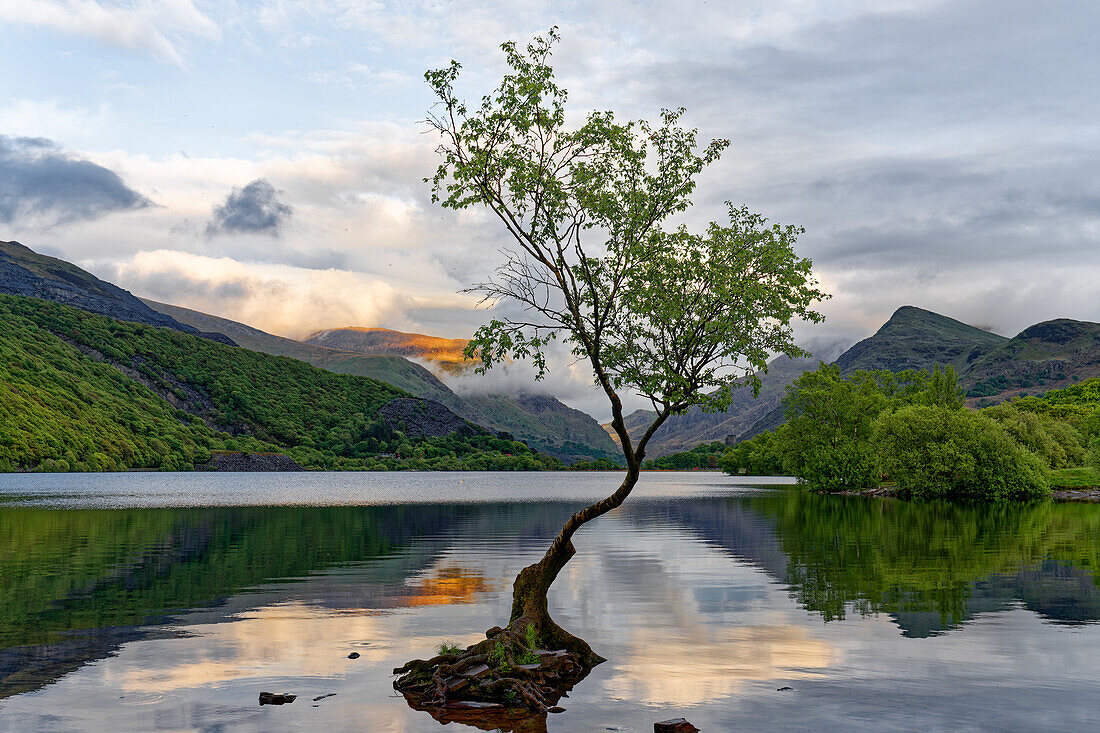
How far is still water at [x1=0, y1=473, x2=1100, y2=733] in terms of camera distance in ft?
67.4

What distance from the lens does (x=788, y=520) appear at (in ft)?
301

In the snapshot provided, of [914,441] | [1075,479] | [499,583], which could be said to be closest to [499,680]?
[499,583]

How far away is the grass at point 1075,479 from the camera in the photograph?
134750 mm

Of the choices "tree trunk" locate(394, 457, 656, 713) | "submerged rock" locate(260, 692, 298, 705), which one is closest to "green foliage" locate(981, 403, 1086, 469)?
"tree trunk" locate(394, 457, 656, 713)

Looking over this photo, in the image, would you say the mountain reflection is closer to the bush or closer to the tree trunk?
the tree trunk

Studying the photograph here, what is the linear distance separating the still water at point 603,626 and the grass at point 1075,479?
77826 millimetres

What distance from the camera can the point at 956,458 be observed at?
417ft

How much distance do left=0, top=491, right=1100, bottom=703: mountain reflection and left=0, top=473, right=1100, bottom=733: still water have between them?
189 millimetres

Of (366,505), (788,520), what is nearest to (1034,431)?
(788,520)

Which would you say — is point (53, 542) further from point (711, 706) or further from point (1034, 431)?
point (1034, 431)

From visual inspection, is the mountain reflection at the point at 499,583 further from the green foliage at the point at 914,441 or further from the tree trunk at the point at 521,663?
the green foliage at the point at 914,441

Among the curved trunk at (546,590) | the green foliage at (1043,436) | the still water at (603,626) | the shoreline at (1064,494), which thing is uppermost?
the green foliage at (1043,436)

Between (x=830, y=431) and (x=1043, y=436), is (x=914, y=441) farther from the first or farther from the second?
(x=1043, y=436)

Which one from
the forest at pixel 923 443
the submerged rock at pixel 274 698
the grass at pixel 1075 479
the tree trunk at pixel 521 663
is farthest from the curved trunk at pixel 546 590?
the grass at pixel 1075 479
